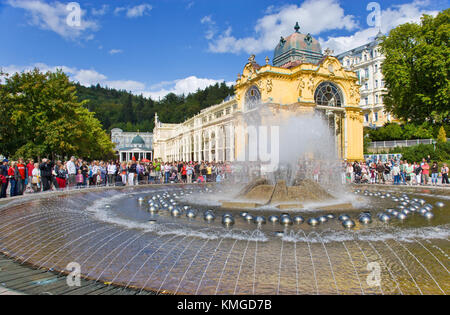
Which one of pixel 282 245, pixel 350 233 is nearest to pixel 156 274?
pixel 282 245


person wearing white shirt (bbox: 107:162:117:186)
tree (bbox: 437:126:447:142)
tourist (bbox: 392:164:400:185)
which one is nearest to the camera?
person wearing white shirt (bbox: 107:162:117:186)

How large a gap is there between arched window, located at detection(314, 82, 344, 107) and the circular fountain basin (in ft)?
112

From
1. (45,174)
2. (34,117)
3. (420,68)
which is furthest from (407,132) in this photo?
(34,117)

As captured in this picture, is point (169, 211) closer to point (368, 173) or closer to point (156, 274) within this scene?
point (156, 274)

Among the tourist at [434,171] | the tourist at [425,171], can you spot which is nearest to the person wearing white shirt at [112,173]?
the tourist at [425,171]

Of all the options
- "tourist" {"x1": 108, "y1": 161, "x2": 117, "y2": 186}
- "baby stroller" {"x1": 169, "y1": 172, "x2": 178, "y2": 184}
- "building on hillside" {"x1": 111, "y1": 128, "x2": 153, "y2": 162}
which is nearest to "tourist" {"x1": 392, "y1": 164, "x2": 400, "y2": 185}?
"baby stroller" {"x1": 169, "y1": 172, "x2": 178, "y2": 184}

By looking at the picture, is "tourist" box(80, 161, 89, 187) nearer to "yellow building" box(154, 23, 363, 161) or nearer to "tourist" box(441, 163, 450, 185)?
"yellow building" box(154, 23, 363, 161)

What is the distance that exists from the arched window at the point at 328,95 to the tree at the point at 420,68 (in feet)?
19.9

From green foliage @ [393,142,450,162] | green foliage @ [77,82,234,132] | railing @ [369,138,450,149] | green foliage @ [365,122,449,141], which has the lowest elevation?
green foliage @ [393,142,450,162]

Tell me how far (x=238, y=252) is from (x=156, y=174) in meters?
26.0

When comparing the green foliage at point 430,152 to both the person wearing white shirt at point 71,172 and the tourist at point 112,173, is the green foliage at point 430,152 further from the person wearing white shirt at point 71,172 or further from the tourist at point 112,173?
the person wearing white shirt at point 71,172

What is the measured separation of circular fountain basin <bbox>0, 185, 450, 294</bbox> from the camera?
15.0 feet

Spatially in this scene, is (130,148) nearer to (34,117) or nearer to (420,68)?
(34,117)

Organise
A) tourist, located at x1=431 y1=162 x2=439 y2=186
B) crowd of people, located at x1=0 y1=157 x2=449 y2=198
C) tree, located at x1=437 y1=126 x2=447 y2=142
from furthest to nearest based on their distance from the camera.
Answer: tree, located at x1=437 y1=126 x2=447 y2=142 < tourist, located at x1=431 y1=162 x2=439 y2=186 < crowd of people, located at x1=0 y1=157 x2=449 y2=198
